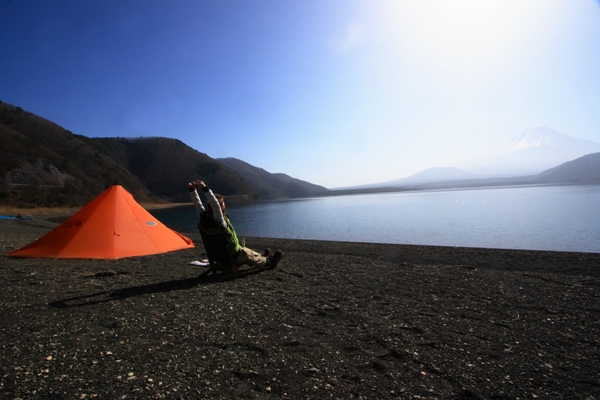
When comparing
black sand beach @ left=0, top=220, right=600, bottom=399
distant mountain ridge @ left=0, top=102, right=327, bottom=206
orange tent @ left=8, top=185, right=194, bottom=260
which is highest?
distant mountain ridge @ left=0, top=102, right=327, bottom=206

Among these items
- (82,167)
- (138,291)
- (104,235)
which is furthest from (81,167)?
(138,291)

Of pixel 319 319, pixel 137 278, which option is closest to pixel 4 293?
pixel 137 278

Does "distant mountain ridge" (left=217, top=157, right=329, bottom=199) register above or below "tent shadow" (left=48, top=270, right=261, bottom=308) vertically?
above

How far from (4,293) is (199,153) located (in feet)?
400

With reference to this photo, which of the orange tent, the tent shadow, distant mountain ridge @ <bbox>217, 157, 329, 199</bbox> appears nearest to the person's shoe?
the tent shadow

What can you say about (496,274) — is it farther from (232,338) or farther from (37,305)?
(37,305)

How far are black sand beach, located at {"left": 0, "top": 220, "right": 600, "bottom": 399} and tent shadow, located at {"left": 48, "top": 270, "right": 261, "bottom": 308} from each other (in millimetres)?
36

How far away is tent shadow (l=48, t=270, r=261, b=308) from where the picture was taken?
4602 mm

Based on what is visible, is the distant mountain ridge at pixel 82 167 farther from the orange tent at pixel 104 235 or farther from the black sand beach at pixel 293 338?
the black sand beach at pixel 293 338

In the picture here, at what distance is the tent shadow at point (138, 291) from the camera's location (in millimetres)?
4602

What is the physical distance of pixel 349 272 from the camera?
7559mm

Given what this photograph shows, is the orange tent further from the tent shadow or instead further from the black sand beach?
the tent shadow

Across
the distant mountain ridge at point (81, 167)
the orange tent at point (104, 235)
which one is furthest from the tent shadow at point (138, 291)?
the distant mountain ridge at point (81, 167)

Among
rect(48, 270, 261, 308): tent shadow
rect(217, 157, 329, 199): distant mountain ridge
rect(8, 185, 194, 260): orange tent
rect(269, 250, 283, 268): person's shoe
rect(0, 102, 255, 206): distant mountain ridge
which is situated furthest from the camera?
rect(217, 157, 329, 199): distant mountain ridge
